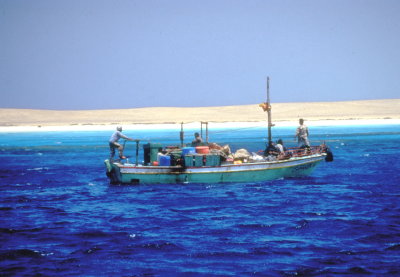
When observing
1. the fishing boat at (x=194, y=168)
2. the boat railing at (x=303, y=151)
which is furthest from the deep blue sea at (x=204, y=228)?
the boat railing at (x=303, y=151)

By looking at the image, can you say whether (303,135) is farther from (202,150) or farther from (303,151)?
(202,150)

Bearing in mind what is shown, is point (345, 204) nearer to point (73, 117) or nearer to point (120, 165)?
point (120, 165)

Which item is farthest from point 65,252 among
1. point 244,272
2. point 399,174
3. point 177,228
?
point 399,174

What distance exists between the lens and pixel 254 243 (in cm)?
1270

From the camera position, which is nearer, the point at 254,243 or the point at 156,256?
the point at 156,256

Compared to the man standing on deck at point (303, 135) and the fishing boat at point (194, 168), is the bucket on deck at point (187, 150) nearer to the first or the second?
the fishing boat at point (194, 168)

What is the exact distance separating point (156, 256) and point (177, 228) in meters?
2.63

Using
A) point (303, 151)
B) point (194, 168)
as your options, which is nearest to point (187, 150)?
point (194, 168)

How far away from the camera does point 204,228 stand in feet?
47.2

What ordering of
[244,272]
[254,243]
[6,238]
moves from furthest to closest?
[6,238] → [254,243] → [244,272]

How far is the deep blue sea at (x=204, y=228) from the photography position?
11.2 meters

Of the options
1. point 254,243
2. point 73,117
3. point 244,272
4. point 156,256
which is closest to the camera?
point 244,272

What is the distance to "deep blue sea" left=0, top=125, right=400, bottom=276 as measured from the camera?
440 inches

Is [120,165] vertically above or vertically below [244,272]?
above
